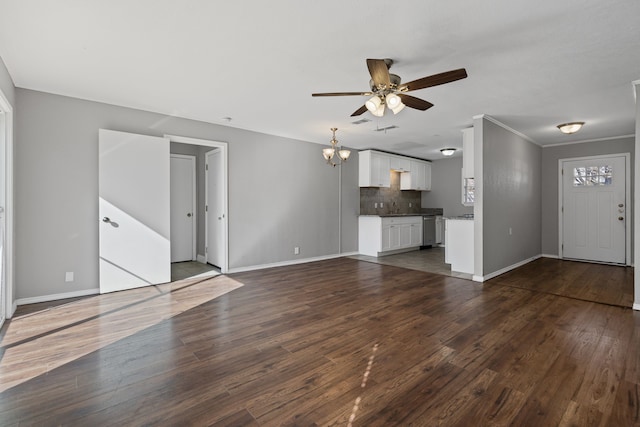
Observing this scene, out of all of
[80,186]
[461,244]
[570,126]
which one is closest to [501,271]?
[461,244]

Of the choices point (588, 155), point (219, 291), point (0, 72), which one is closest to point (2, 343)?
point (219, 291)

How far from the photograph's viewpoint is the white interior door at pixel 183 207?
6457 mm

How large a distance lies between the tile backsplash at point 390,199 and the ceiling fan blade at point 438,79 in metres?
4.93

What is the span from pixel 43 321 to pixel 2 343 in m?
0.49

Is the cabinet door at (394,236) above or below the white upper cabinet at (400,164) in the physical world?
below

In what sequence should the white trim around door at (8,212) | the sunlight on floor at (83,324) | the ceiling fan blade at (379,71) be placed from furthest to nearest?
the white trim around door at (8,212) → the ceiling fan blade at (379,71) → the sunlight on floor at (83,324)

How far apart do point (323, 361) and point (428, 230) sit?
6.81m

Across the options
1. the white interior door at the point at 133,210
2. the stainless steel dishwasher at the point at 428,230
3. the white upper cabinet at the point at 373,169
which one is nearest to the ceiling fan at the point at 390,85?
the white interior door at the point at 133,210

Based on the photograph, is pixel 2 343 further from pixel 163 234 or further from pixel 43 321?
pixel 163 234

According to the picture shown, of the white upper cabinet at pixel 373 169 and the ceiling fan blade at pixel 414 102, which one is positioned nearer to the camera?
the ceiling fan blade at pixel 414 102

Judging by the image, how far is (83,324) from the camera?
10.1 ft

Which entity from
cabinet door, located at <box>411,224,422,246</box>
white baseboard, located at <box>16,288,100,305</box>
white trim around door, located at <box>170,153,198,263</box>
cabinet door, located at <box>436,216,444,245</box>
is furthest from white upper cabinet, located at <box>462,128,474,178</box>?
white baseboard, located at <box>16,288,100,305</box>

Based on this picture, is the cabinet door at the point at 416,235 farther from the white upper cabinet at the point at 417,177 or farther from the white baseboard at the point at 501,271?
the white baseboard at the point at 501,271

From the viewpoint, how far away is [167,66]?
3.13 meters
